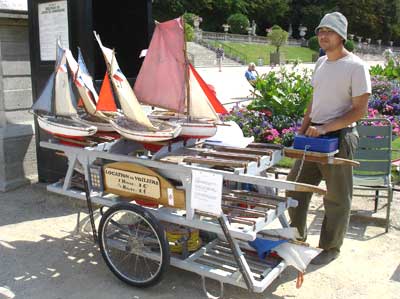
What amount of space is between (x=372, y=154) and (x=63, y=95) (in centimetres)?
314

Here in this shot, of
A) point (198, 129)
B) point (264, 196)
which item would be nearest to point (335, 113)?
point (264, 196)

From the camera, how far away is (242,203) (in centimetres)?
390

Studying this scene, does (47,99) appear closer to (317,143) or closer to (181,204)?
(181,204)

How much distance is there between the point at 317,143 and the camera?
3693 mm

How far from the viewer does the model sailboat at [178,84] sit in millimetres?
3914

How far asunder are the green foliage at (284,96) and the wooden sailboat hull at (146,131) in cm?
509

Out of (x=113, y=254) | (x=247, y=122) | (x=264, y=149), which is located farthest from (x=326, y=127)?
(x=247, y=122)

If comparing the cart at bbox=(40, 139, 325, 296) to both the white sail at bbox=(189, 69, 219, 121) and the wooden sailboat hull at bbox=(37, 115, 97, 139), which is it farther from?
the white sail at bbox=(189, 69, 219, 121)

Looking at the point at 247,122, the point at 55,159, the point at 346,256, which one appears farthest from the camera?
the point at 247,122

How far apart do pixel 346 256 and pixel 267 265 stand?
0.99 meters

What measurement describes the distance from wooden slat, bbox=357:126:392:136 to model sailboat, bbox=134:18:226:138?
1845 mm

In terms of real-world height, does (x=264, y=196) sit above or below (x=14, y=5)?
below

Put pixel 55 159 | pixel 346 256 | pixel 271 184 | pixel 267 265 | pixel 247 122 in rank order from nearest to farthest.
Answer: pixel 271 184, pixel 267 265, pixel 346 256, pixel 55 159, pixel 247 122

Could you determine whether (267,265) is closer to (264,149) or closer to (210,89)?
(264,149)
